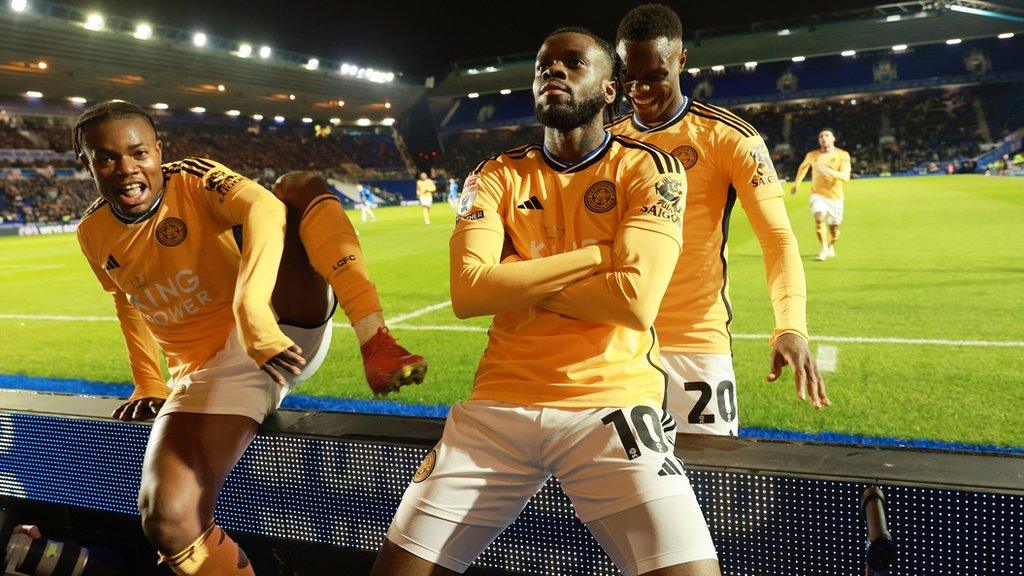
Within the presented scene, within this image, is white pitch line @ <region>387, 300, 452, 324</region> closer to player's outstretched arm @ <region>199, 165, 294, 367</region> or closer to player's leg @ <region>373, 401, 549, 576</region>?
player's outstretched arm @ <region>199, 165, 294, 367</region>

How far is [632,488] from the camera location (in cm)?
174

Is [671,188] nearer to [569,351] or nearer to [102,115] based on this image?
[569,351]

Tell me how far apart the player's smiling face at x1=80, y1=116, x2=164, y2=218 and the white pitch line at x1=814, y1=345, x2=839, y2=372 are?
4.61 m

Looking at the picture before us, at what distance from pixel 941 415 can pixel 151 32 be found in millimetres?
29932

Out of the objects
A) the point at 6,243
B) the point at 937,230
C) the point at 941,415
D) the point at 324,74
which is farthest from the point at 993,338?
the point at 324,74

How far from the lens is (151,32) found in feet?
89.8

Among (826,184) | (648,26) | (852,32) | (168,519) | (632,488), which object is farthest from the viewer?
(852,32)

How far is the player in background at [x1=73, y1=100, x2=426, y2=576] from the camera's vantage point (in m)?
2.37

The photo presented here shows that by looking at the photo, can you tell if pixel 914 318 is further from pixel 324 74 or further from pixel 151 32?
pixel 324 74

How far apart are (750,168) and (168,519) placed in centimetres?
223

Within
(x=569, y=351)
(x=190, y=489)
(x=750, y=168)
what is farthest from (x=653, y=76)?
(x=190, y=489)

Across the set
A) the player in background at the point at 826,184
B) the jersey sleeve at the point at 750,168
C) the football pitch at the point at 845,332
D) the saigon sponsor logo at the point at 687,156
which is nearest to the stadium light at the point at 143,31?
the football pitch at the point at 845,332

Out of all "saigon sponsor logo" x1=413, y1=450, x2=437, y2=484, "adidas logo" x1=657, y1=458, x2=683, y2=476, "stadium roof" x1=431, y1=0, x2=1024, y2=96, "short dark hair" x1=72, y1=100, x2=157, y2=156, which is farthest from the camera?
"stadium roof" x1=431, y1=0, x2=1024, y2=96

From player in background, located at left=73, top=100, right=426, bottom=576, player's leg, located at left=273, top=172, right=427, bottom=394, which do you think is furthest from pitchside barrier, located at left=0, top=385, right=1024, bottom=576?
player's leg, located at left=273, top=172, right=427, bottom=394
